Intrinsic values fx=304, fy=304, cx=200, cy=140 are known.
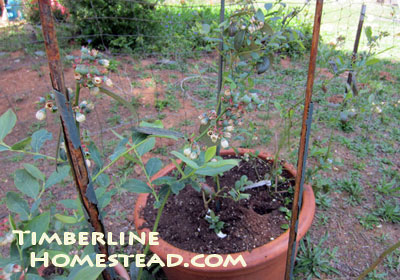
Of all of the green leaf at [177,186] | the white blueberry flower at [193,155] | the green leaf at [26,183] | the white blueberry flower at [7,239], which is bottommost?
the green leaf at [177,186]

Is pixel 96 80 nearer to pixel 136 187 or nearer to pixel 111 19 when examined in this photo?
pixel 136 187

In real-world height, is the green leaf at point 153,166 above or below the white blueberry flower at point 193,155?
below

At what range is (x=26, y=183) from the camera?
26.0 inches

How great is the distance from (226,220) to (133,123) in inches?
63.1

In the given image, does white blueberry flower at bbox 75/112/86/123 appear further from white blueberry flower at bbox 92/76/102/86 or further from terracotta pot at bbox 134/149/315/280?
terracotta pot at bbox 134/149/315/280

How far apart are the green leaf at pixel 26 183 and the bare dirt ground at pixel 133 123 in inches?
19.6

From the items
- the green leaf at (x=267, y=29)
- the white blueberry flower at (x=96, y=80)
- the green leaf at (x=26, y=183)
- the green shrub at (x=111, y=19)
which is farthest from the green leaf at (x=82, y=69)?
the green shrub at (x=111, y=19)

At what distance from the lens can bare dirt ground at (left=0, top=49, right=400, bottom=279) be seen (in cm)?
169

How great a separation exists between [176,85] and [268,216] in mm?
2412

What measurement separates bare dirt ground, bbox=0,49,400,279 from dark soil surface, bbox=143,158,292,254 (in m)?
0.29

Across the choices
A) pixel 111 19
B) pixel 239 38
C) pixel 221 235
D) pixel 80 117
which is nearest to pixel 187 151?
pixel 80 117

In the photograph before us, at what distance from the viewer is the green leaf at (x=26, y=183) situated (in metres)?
0.65

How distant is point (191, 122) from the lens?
2.77m

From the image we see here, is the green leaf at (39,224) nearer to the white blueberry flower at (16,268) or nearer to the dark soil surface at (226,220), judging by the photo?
the white blueberry flower at (16,268)
